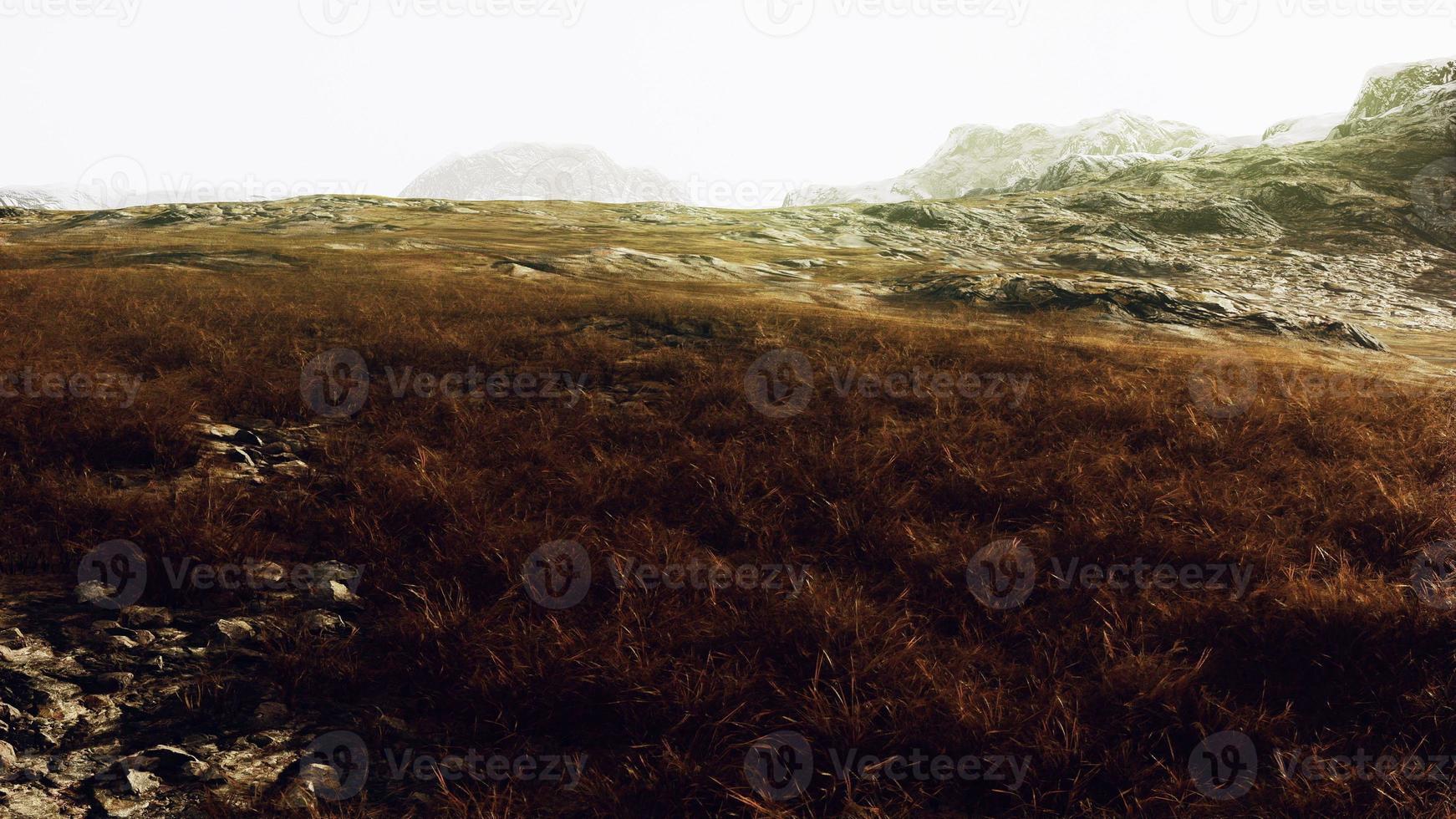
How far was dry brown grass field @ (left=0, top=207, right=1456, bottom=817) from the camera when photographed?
258cm

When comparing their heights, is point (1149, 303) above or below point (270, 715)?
above

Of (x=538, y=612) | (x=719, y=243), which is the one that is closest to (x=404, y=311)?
(x=538, y=612)

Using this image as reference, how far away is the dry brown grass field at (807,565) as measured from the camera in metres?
2.58

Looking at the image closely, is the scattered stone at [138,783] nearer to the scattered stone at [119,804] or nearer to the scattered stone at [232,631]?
the scattered stone at [119,804]

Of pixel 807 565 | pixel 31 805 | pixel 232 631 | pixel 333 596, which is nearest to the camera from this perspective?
pixel 31 805

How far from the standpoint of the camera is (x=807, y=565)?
12.7 ft

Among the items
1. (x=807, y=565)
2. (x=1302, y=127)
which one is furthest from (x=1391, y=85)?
(x=807, y=565)

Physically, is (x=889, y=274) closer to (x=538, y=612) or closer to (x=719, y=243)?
(x=719, y=243)

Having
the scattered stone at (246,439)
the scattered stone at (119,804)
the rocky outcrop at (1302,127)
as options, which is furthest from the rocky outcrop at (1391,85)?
the scattered stone at (119,804)

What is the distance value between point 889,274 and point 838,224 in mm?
27833

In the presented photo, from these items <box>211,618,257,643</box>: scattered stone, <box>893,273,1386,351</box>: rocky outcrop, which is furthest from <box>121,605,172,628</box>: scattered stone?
<box>893,273,1386,351</box>: rocky outcrop

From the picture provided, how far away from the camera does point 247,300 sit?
11102mm

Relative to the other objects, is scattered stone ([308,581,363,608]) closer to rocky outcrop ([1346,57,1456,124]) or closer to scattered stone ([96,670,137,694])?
scattered stone ([96,670,137,694])

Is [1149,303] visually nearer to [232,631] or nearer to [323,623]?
[323,623]
